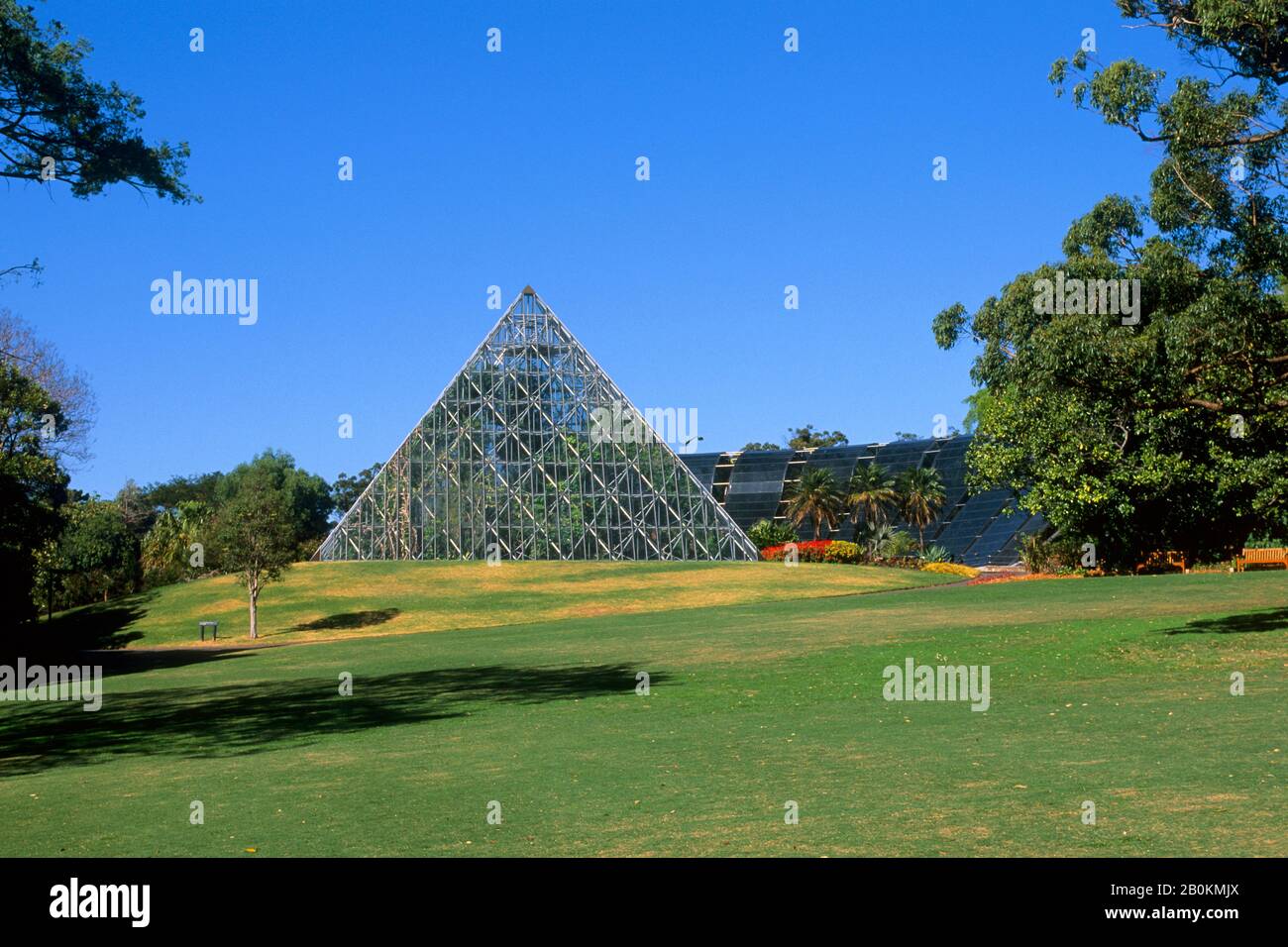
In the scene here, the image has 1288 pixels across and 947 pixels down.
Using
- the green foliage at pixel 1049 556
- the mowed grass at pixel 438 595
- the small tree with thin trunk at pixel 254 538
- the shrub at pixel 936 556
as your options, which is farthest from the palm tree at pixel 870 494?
the small tree with thin trunk at pixel 254 538

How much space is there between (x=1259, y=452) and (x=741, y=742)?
42.9ft

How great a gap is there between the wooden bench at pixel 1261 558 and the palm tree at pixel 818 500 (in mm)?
33431

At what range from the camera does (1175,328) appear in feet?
64.4

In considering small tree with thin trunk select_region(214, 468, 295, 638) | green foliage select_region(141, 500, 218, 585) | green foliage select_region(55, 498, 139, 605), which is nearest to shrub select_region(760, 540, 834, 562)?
small tree with thin trunk select_region(214, 468, 295, 638)

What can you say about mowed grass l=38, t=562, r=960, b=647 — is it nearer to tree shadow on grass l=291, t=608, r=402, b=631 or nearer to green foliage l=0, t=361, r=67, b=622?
tree shadow on grass l=291, t=608, r=402, b=631

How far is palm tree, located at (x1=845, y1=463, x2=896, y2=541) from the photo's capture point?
79.4 metres

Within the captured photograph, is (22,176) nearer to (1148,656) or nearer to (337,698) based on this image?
(337,698)

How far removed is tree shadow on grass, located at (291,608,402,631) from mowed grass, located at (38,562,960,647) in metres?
0.06

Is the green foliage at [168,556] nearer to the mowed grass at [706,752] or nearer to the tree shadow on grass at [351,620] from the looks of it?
the tree shadow on grass at [351,620]

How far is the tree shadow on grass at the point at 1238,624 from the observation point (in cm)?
2420

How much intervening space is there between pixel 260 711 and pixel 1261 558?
41047mm

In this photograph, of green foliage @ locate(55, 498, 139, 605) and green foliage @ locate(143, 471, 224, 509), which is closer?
green foliage @ locate(55, 498, 139, 605)

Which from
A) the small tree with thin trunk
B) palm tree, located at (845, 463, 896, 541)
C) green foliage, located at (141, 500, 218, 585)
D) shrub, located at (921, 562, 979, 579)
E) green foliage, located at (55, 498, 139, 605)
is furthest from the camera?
palm tree, located at (845, 463, 896, 541)
